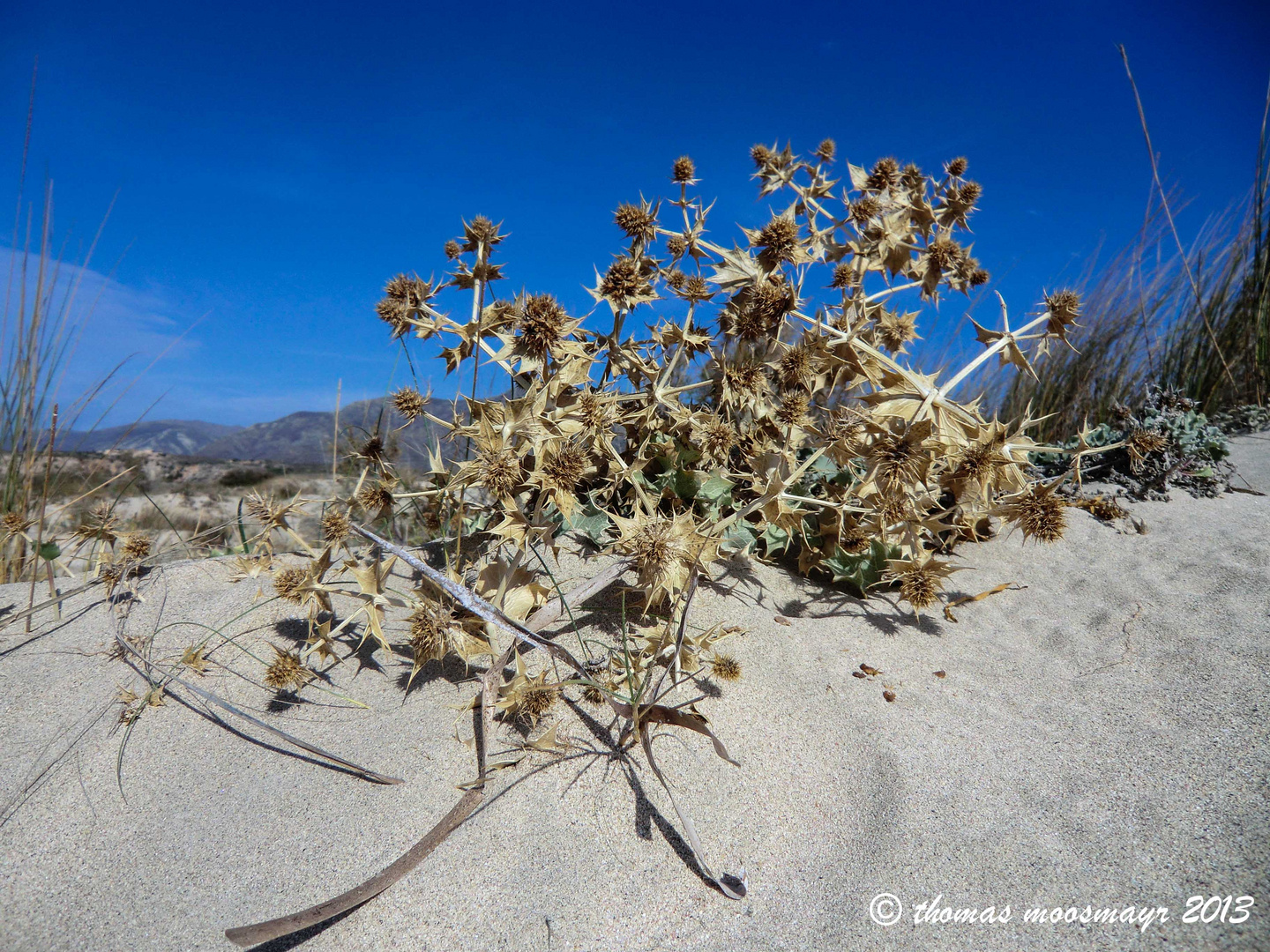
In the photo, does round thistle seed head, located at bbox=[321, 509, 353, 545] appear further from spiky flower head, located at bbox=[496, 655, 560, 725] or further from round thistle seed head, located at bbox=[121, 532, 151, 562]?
round thistle seed head, located at bbox=[121, 532, 151, 562]

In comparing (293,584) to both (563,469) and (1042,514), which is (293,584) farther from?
(1042,514)

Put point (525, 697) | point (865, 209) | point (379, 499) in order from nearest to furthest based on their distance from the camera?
point (525, 697), point (379, 499), point (865, 209)

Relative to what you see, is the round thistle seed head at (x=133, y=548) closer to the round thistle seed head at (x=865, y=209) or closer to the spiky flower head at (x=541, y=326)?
the spiky flower head at (x=541, y=326)

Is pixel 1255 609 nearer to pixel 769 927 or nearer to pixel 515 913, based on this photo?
pixel 769 927

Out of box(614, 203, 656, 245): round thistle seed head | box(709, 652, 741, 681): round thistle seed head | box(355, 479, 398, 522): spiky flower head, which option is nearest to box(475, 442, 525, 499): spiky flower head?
box(355, 479, 398, 522): spiky flower head

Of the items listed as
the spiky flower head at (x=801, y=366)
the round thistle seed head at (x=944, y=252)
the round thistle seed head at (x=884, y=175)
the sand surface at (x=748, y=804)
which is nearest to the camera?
the sand surface at (x=748, y=804)

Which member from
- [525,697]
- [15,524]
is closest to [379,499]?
[525,697]

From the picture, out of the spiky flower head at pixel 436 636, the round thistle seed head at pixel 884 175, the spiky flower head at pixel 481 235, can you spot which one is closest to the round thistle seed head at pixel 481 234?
the spiky flower head at pixel 481 235
